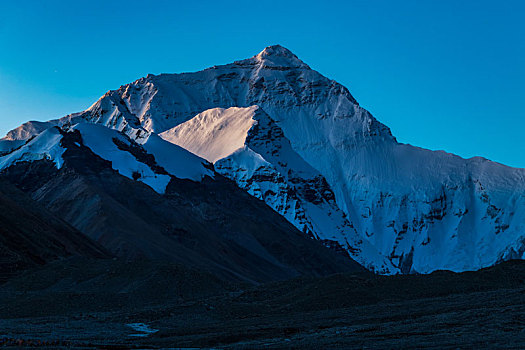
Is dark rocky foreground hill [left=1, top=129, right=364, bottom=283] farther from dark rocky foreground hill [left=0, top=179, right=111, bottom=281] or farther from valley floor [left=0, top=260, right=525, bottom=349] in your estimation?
valley floor [left=0, top=260, right=525, bottom=349]

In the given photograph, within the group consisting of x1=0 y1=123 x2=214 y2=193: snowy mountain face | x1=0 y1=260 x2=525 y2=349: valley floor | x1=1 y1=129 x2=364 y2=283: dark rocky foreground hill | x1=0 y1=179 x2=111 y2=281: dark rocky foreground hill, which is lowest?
x1=0 y1=260 x2=525 y2=349: valley floor

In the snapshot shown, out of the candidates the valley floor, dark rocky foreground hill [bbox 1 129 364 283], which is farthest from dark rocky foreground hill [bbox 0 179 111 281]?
dark rocky foreground hill [bbox 1 129 364 283]

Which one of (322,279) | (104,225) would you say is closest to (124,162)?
(104,225)

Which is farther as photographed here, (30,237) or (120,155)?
(120,155)

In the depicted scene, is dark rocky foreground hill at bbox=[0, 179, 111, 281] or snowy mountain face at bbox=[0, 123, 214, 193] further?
snowy mountain face at bbox=[0, 123, 214, 193]

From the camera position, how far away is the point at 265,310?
64.1 metres

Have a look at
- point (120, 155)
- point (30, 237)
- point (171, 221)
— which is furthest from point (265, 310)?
point (120, 155)

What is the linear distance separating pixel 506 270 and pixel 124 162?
325 ft

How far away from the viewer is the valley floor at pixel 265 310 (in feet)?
141

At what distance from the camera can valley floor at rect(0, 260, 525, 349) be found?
141 feet

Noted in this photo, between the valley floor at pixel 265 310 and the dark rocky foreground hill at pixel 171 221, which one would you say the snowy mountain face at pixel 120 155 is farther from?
the valley floor at pixel 265 310

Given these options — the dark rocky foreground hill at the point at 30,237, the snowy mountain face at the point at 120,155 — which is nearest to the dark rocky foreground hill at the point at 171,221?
the snowy mountain face at the point at 120,155

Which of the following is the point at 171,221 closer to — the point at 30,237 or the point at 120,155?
the point at 120,155

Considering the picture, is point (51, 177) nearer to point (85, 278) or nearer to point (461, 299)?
point (85, 278)
